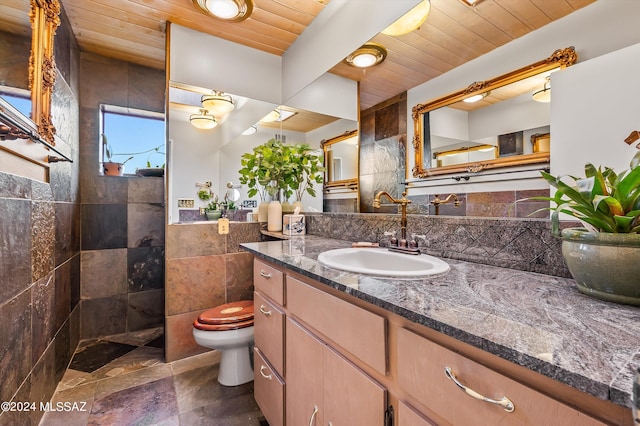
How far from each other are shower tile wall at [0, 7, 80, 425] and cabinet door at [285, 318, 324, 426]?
3.30ft

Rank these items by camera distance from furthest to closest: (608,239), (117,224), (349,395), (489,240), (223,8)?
(117,224)
(223,8)
(489,240)
(349,395)
(608,239)

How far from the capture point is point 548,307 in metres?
0.60

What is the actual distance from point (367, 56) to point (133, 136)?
2160 mm

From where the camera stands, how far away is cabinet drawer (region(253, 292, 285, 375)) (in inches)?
46.8

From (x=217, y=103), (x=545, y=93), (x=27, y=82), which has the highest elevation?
(x=217, y=103)

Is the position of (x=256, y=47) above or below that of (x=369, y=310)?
above

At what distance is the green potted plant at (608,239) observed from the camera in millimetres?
591

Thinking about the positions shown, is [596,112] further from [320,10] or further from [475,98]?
[320,10]

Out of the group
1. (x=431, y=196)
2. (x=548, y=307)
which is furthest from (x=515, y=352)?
(x=431, y=196)

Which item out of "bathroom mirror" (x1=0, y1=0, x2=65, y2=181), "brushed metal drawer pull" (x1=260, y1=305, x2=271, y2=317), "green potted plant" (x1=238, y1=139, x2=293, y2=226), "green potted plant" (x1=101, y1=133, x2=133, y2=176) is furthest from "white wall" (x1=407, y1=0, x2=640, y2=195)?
"green potted plant" (x1=101, y1=133, x2=133, y2=176)

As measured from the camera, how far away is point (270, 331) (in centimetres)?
128

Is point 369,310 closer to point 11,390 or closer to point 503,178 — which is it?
point 503,178

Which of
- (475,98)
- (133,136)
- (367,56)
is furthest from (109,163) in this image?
(475,98)

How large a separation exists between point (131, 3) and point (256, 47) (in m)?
0.88
